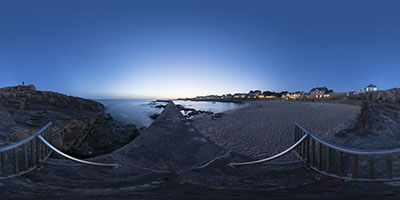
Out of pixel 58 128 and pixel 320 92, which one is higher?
pixel 320 92

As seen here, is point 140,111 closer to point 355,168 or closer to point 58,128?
point 58,128

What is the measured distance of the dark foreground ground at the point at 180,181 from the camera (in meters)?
1.87

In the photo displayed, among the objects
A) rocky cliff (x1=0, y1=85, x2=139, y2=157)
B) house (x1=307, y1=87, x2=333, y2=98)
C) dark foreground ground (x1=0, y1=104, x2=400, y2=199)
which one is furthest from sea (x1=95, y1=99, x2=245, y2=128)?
house (x1=307, y1=87, x2=333, y2=98)

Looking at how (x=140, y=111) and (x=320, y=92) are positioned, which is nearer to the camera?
(x=140, y=111)

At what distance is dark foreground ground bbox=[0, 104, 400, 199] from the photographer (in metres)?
1.87

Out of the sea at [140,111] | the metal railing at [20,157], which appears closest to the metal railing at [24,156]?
the metal railing at [20,157]

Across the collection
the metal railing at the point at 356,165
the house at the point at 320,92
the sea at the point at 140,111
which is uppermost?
the house at the point at 320,92

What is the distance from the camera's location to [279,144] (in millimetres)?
6855

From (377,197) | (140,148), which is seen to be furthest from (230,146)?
(377,197)

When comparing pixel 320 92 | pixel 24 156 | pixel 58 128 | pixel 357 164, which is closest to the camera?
pixel 357 164

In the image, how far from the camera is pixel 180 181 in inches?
107

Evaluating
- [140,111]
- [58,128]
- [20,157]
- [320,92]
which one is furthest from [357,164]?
[320,92]

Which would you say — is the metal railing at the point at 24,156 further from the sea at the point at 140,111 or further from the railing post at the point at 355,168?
the sea at the point at 140,111

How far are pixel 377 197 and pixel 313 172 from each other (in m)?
1.20
